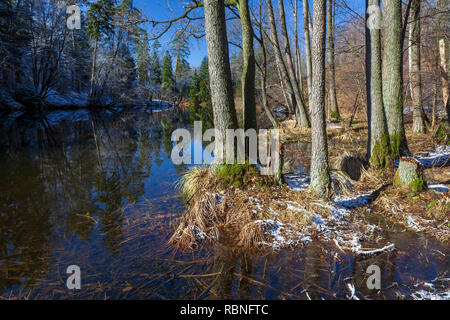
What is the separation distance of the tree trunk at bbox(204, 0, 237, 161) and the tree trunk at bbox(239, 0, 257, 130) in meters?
0.57

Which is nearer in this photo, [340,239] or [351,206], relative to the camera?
[340,239]

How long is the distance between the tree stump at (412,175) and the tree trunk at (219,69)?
130 inches

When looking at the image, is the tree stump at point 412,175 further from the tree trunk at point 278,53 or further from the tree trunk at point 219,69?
the tree trunk at point 278,53

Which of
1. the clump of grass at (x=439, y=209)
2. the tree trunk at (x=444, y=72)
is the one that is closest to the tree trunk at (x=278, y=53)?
the tree trunk at (x=444, y=72)

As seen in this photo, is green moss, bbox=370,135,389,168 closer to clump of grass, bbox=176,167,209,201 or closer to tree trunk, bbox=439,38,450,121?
tree trunk, bbox=439,38,450,121

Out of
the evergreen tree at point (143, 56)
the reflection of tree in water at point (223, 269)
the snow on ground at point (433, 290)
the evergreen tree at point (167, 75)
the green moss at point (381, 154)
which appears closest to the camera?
the snow on ground at point (433, 290)

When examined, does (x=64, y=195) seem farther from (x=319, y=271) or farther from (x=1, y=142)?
(x=1, y=142)

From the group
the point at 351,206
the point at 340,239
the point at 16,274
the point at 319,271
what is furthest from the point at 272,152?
the point at 16,274

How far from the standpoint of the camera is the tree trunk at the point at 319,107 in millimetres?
4391

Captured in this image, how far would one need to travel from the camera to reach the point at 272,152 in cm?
535

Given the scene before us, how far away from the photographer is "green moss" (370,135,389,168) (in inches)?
241

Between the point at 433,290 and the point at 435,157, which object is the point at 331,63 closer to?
the point at 435,157

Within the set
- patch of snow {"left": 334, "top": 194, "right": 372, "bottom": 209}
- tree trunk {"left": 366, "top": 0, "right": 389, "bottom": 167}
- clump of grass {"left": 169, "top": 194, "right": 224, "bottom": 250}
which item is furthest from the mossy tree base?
clump of grass {"left": 169, "top": 194, "right": 224, "bottom": 250}

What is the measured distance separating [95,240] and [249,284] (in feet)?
8.50
